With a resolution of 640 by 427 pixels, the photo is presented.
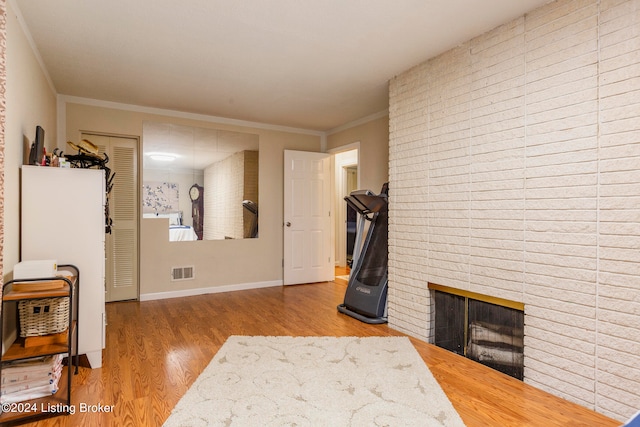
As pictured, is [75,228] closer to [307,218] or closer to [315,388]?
[315,388]

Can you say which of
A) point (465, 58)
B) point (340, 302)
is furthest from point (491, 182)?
point (340, 302)

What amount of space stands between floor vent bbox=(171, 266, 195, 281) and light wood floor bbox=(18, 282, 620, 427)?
31cm

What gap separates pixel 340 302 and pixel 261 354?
1816 millimetres

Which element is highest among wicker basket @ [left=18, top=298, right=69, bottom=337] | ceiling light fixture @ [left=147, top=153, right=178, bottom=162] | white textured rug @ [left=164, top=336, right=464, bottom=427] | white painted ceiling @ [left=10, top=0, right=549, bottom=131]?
white painted ceiling @ [left=10, top=0, right=549, bottom=131]

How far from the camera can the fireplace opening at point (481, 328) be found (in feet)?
8.22

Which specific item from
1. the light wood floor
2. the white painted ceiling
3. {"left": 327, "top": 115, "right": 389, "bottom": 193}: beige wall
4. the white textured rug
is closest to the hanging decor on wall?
the white painted ceiling

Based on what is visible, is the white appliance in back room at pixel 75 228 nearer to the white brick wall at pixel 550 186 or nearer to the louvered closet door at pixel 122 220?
the louvered closet door at pixel 122 220

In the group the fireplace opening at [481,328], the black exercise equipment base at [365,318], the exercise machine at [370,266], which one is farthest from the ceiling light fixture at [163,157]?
the fireplace opening at [481,328]

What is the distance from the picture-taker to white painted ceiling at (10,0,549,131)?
231 cm

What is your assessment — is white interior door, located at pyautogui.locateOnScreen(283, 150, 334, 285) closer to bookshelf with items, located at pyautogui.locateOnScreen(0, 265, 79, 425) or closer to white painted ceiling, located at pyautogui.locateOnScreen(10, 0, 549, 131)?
white painted ceiling, located at pyautogui.locateOnScreen(10, 0, 549, 131)

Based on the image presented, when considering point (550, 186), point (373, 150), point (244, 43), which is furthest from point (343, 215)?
point (550, 186)

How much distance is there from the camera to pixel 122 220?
4.43 meters

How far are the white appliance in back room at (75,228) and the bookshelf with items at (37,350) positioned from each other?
1.02 feet

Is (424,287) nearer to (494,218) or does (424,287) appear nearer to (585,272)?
(494,218)
